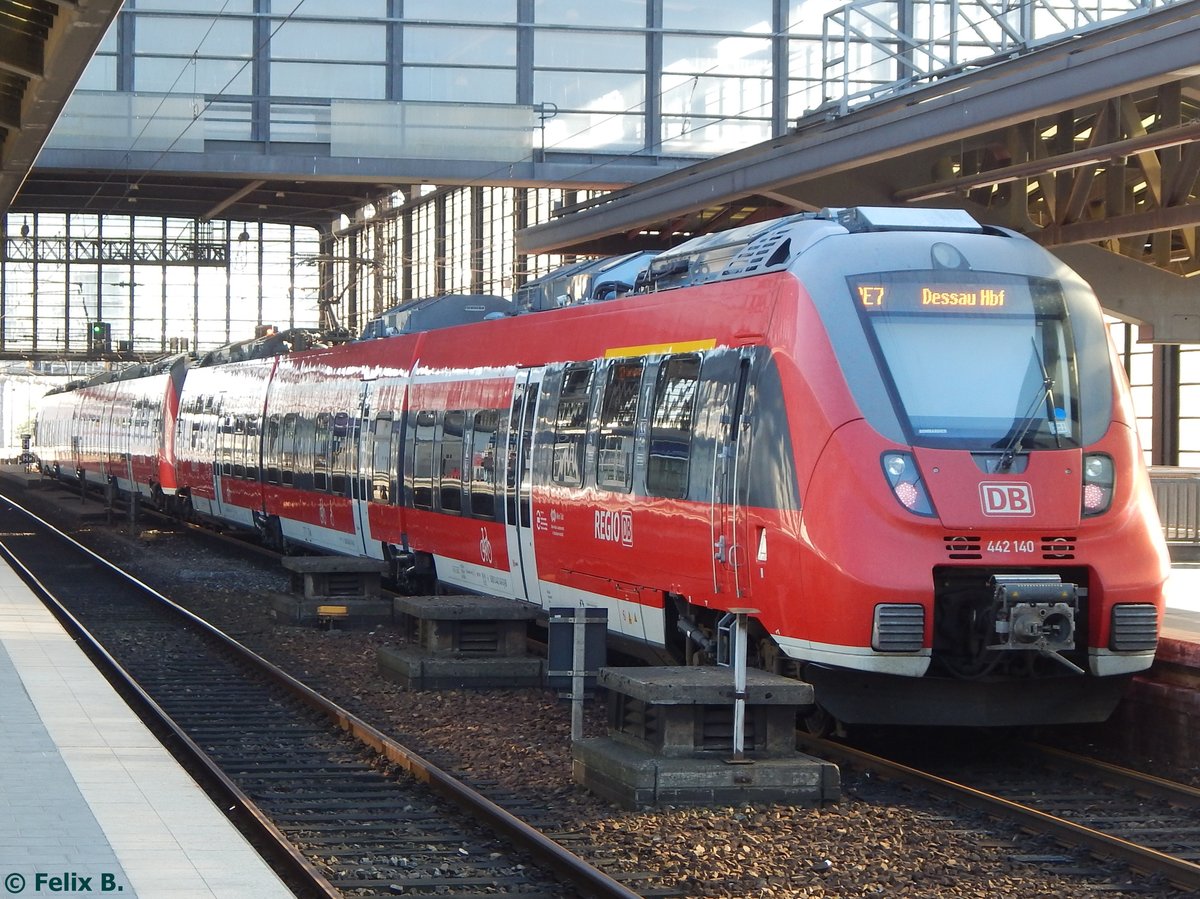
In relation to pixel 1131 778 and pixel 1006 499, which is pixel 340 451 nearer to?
pixel 1006 499

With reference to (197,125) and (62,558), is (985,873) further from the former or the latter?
(197,125)

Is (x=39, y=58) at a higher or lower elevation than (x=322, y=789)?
higher

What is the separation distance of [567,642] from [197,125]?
74.4 feet

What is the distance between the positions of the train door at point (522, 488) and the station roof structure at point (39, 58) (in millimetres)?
4446

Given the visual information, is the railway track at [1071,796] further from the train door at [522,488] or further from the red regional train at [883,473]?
the train door at [522,488]

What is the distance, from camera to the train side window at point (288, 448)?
24.1 metres

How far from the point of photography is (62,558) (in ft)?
88.7

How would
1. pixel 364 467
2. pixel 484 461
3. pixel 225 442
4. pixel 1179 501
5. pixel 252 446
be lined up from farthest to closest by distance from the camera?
pixel 225 442 → pixel 252 446 → pixel 1179 501 → pixel 364 467 → pixel 484 461

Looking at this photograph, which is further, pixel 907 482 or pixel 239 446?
pixel 239 446

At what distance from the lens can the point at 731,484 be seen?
34.2ft

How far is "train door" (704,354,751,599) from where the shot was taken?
1027cm

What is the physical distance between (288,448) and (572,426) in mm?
11903

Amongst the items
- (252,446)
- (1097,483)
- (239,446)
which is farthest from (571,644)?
(239,446)

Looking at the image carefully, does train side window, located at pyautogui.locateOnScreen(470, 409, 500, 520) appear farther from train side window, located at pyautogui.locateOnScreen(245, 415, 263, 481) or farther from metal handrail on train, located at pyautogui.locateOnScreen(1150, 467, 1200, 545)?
train side window, located at pyautogui.locateOnScreen(245, 415, 263, 481)
